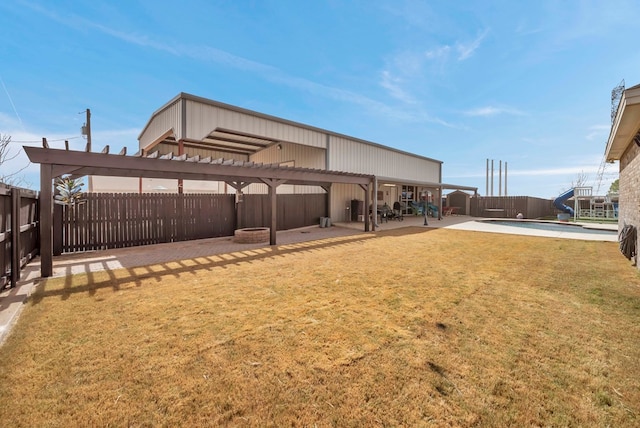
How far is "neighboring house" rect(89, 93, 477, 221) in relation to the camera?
10.1 meters

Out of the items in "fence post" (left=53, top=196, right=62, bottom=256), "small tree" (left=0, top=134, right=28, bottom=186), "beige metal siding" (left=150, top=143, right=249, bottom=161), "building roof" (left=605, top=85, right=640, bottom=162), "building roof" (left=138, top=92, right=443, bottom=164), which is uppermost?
"building roof" (left=138, top=92, right=443, bottom=164)

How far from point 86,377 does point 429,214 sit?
74.6 ft

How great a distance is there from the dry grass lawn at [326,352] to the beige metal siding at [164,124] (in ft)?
21.7

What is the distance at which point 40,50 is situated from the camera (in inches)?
394


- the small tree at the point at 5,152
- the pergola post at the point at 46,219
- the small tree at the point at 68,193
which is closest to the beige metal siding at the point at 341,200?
the small tree at the point at 68,193

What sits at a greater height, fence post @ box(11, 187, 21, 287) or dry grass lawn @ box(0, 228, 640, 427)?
fence post @ box(11, 187, 21, 287)

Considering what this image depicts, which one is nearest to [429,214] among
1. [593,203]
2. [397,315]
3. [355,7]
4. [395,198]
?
[395,198]

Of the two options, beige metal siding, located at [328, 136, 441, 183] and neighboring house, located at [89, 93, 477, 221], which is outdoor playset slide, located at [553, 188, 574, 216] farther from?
beige metal siding, located at [328, 136, 441, 183]

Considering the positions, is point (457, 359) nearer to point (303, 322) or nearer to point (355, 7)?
point (303, 322)

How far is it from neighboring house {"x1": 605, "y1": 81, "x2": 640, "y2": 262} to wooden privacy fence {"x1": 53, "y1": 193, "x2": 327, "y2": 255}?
10.5m

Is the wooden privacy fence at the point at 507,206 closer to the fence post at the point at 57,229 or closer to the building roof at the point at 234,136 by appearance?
the building roof at the point at 234,136

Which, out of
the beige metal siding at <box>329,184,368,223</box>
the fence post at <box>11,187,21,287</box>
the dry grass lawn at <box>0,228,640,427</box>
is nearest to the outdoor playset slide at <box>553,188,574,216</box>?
the beige metal siding at <box>329,184,368,223</box>

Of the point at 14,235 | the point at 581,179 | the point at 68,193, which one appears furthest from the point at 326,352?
the point at 581,179

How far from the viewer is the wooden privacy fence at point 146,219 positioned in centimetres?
734
